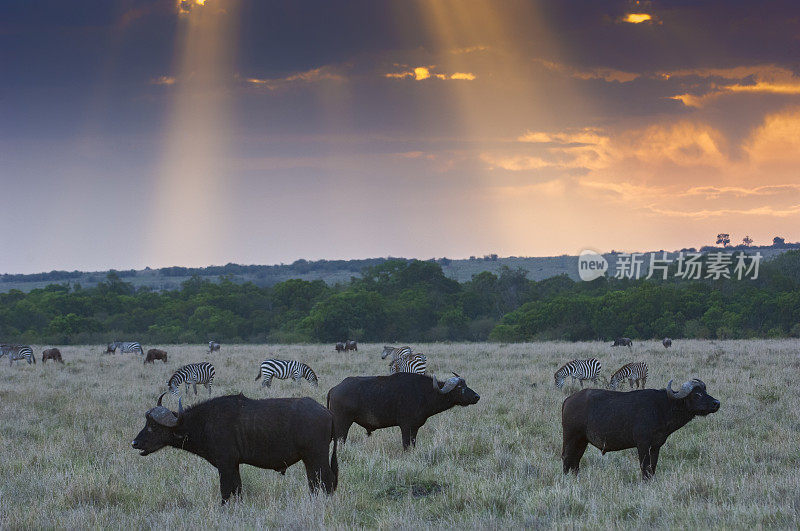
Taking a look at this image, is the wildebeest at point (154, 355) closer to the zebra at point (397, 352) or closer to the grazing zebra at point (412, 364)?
the zebra at point (397, 352)

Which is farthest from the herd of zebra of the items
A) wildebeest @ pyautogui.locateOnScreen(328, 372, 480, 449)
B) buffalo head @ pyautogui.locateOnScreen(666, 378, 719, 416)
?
buffalo head @ pyautogui.locateOnScreen(666, 378, 719, 416)

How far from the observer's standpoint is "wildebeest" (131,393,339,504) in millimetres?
9164

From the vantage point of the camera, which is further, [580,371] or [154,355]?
[154,355]

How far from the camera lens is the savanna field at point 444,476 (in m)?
8.41

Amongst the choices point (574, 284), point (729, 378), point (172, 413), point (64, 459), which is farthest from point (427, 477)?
point (574, 284)

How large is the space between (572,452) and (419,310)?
225 feet

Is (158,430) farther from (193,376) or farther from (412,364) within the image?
(412,364)

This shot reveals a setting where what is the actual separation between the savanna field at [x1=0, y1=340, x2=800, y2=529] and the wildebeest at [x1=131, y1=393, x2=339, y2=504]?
1.50ft

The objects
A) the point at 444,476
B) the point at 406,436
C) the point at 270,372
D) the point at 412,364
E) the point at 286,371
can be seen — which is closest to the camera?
the point at 444,476

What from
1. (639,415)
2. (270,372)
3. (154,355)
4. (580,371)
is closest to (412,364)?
(270,372)

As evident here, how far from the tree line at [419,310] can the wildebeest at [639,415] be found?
54.6 metres

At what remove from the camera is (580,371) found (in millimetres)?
23484

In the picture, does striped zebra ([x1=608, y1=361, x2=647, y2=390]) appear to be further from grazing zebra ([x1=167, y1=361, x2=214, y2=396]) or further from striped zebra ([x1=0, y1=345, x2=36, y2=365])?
striped zebra ([x1=0, y1=345, x2=36, y2=365])

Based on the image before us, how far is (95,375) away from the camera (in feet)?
92.6
